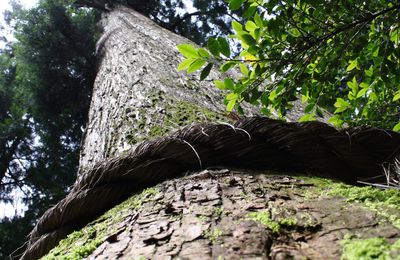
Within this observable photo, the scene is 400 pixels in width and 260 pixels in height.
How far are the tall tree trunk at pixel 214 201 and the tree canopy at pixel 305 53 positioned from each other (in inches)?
10.8

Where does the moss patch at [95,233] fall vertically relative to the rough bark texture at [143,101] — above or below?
below

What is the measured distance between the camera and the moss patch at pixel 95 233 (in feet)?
2.92

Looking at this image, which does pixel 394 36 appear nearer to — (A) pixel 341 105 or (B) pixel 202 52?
(A) pixel 341 105

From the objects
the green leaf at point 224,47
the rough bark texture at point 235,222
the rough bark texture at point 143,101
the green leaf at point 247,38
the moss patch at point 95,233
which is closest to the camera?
the rough bark texture at point 235,222

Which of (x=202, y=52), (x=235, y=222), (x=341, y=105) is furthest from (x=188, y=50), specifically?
(x=341, y=105)

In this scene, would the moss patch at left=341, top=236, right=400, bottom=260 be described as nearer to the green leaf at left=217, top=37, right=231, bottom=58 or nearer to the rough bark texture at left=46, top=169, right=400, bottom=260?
the rough bark texture at left=46, top=169, right=400, bottom=260

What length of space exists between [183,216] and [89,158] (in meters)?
1.25

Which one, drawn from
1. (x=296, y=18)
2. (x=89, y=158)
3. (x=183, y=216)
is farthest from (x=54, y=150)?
(x=183, y=216)

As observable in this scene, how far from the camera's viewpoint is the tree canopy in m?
1.34

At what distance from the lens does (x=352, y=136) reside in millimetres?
1106

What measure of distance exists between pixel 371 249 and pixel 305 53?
109cm

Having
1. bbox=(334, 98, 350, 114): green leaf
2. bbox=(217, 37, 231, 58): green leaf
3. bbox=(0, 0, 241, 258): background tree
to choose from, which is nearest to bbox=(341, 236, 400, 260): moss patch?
bbox=(217, 37, 231, 58): green leaf

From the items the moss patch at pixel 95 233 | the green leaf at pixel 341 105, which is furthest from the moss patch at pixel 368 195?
the green leaf at pixel 341 105

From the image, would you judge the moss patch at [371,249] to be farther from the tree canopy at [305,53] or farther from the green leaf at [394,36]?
the green leaf at [394,36]
